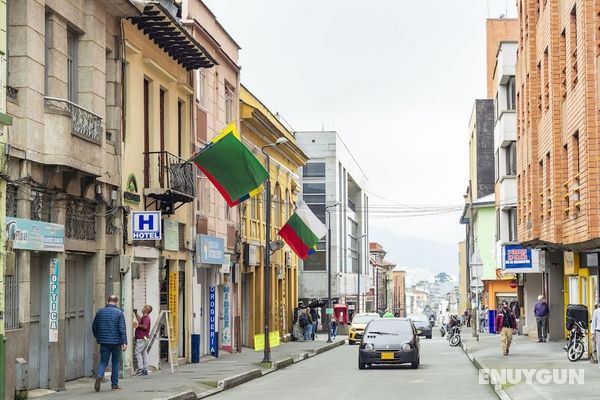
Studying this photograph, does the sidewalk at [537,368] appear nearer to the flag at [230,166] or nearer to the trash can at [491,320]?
the flag at [230,166]

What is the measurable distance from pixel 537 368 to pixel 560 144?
9.45m

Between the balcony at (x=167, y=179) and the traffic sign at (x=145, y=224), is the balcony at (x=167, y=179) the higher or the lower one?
the higher one

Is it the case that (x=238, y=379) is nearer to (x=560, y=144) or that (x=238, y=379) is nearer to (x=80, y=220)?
(x=80, y=220)

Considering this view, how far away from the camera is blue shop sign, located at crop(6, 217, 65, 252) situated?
19495mm

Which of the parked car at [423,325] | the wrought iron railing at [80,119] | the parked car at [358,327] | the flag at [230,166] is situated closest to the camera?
the wrought iron railing at [80,119]

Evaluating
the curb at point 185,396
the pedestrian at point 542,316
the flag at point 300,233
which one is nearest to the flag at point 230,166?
the curb at point 185,396

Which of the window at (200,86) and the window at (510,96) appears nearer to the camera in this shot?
the window at (200,86)

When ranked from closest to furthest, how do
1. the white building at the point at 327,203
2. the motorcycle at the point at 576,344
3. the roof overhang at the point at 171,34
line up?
the roof overhang at the point at 171,34, the motorcycle at the point at 576,344, the white building at the point at 327,203

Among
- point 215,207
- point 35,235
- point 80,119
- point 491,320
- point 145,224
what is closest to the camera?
point 35,235

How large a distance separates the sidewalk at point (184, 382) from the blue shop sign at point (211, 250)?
3.16 meters

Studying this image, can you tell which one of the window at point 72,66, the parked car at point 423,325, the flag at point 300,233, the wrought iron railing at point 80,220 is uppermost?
the window at point 72,66

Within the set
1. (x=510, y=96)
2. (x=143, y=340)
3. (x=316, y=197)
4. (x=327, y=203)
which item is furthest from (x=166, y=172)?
(x=316, y=197)

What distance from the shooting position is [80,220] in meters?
24.0

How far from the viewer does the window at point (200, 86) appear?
3550 centimetres
